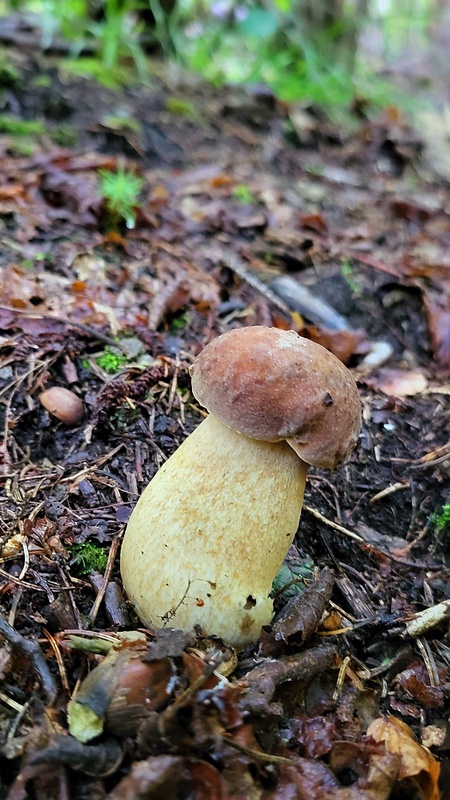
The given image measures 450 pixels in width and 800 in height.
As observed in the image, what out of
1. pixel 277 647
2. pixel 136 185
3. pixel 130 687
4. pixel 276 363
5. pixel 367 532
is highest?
pixel 276 363

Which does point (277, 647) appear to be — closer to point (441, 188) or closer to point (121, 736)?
point (121, 736)

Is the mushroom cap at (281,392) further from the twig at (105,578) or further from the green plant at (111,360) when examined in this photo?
the green plant at (111,360)

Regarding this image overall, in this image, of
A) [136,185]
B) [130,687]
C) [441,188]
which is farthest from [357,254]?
[130,687]

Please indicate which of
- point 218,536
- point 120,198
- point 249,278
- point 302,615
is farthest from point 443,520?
point 120,198

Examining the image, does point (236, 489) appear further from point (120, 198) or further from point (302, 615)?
point (120, 198)

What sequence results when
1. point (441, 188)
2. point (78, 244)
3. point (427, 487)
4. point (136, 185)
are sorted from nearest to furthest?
point (427, 487), point (78, 244), point (136, 185), point (441, 188)

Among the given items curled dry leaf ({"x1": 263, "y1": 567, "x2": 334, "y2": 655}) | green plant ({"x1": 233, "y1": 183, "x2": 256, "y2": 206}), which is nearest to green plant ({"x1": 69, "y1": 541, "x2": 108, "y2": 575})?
curled dry leaf ({"x1": 263, "y1": 567, "x2": 334, "y2": 655})

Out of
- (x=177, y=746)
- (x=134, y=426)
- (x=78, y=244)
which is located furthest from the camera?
(x=78, y=244)
